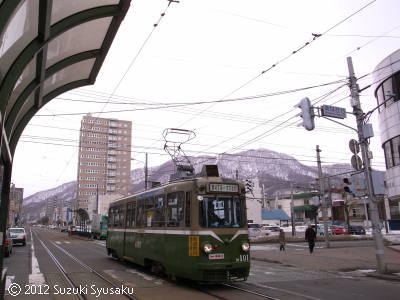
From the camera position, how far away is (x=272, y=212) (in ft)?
294

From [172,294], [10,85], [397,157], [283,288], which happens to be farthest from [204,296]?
[397,157]

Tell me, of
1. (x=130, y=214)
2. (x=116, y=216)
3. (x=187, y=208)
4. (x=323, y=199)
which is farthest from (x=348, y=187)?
(x=323, y=199)

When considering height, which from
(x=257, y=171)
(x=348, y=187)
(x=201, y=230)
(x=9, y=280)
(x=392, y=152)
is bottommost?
(x=9, y=280)

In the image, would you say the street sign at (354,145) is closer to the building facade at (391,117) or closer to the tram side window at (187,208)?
the tram side window at (187,208)

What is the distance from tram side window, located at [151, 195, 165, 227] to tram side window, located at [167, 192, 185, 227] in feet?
1.38

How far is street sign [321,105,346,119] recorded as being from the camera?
51.6ft

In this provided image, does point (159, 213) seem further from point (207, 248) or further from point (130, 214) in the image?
point (130, 214)

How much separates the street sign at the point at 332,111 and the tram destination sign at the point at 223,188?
6.21 metres

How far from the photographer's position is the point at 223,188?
1128 centimetres

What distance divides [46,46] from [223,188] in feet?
21.6

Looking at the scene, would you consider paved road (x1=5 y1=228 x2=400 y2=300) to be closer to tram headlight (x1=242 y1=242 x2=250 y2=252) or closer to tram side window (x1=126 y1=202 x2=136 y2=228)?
tram headlight (x1=242 y1=242 x2=250 y2=252)

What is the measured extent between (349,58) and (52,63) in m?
12.8

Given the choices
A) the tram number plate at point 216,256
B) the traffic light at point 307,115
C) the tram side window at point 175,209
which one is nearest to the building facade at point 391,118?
the traffic light at point 307,115

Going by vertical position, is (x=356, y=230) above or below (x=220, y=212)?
below
